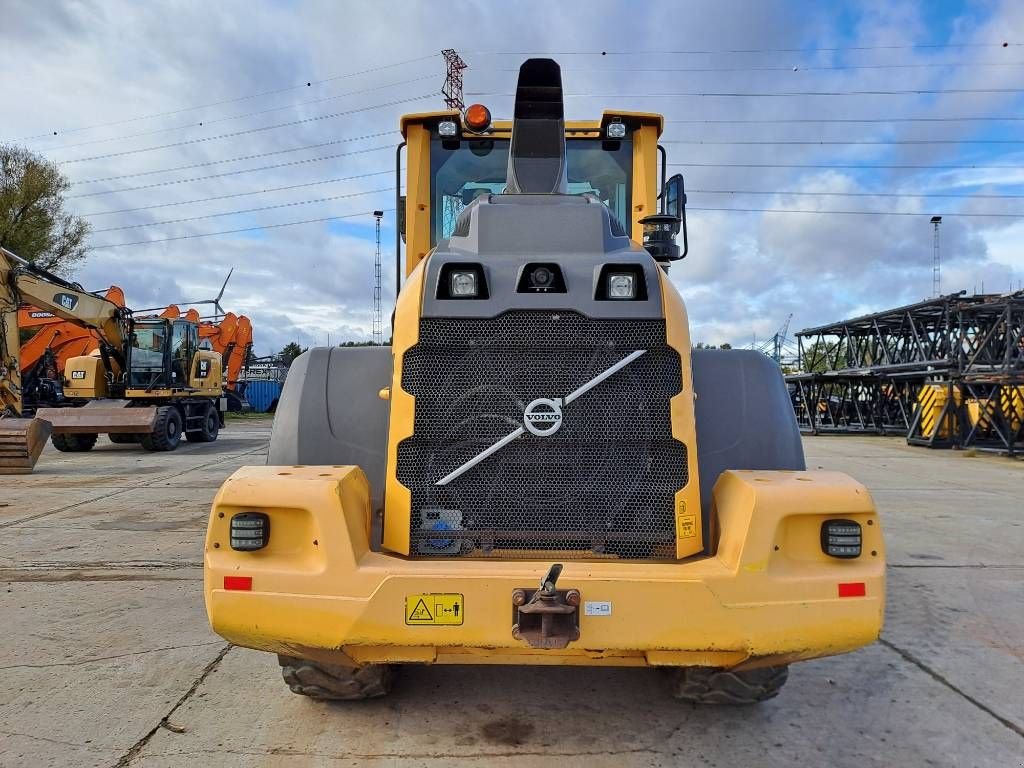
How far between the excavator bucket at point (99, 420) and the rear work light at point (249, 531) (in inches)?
544

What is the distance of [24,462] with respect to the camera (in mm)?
11625

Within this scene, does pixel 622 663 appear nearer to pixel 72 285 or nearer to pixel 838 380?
pixel 72 285

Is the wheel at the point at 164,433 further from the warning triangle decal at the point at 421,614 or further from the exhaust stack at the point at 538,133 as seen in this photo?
the warning triangle decal at the point at 421,614

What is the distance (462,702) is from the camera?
327 centimetres

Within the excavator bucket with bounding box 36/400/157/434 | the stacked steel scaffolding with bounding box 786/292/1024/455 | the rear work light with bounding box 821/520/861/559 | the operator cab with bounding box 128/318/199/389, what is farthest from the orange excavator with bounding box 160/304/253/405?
the rear work light with bounding box 821/520/861/559

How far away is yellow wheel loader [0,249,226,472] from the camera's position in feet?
41.2

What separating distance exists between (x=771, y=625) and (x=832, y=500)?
47cm

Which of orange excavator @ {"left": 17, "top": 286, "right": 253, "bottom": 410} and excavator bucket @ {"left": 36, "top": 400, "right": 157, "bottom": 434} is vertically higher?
orange excavator @ {"left": 17, "top": 286, "right": 253, "bottom": 410}

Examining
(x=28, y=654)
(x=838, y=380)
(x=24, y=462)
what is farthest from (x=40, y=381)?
(x=838, y=380)

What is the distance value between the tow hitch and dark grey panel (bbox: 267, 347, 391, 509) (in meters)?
0.89

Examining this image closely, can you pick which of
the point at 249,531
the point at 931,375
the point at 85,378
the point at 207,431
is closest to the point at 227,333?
the point at 207,431

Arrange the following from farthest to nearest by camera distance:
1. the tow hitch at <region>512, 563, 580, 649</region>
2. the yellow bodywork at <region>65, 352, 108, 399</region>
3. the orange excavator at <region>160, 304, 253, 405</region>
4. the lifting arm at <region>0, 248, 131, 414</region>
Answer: the orange excavator at <region>160, 304, 253, 405</region> < the yellow bodywork at <region>65, 352, 108, 399</region> < the lifting arm at <region>0, 248, 131, 414</region> < the tow hitch at <region>512, 563, 580, 649</region>

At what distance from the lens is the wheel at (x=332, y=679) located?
2.96 metres

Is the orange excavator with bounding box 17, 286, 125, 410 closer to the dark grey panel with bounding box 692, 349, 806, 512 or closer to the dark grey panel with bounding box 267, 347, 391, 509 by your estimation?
the dark grey panel with bounding box 267, 347, 391, 509
